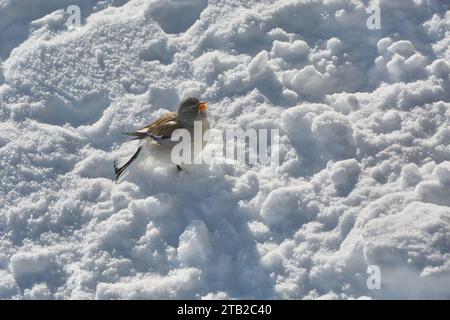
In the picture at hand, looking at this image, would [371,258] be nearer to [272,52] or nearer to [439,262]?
[439,262]

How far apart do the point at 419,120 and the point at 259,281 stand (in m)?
2.02

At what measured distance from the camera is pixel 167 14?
7.05m

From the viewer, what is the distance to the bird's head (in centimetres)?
584

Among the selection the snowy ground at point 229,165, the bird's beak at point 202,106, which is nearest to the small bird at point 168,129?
the bird's beak at point 202,106

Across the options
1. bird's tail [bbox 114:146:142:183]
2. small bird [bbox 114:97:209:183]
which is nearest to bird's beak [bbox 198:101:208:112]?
small bird [bbox 114:97:209:183]

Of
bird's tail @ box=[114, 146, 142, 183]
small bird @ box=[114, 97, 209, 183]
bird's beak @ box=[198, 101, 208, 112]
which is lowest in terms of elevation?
bird's tail @ box=[114, 146, 142, 183]

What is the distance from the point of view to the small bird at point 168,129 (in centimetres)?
585

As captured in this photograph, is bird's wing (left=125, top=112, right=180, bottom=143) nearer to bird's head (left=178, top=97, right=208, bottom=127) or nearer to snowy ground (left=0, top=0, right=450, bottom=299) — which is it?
bird's head (left=178, top=97, right=208, bottom=127)

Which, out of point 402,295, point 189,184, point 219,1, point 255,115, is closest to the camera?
point 402,295

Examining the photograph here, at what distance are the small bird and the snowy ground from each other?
0.49ft

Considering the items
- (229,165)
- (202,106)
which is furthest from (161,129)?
(229,165)

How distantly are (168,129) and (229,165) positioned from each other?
595mm

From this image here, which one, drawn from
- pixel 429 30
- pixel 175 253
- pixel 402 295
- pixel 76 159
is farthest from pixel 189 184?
pixel 429 30

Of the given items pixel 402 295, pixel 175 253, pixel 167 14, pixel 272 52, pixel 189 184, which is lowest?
pixel 402 295
